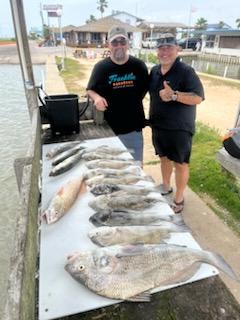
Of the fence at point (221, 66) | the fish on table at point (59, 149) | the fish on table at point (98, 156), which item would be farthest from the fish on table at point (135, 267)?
the fence at point (221, 66)

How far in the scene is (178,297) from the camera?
1.44 metres

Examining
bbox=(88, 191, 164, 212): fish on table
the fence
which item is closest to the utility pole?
bbox=(88, 191, 164, 212): fish on table

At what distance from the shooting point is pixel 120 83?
11.2ft

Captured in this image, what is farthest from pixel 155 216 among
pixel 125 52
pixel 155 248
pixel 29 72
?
pixel 29 72

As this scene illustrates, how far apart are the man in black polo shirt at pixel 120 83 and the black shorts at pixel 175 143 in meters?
0.38

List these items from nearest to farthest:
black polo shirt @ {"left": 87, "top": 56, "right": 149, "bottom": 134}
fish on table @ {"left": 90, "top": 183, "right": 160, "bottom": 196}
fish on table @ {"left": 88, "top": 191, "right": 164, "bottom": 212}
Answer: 1. fish on table @ {"left": 88, "top": 191, "right": 164, "bottom": 212}
2. fish on table @ {"left": 90, "top": 183, "right": 160, "bottom": 196}
3. black polo shirt @ {"left": 87, "top": 56, "right": 149, "bottom": 134}

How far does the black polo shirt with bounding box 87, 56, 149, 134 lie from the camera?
3379 mm

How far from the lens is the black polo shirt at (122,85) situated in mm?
3379

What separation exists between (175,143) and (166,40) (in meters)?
1.13

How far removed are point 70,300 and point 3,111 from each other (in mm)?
12248

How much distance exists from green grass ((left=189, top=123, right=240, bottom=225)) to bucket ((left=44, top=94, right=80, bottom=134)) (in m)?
2.31

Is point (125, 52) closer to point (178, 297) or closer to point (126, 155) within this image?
point (126, 155)

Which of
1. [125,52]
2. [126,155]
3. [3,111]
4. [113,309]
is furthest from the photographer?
[3,111]

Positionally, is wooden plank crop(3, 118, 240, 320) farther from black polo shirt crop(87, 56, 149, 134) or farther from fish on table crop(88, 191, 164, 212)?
black polo shirt crop(87, 56, 149, 134)
